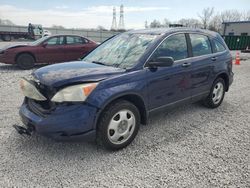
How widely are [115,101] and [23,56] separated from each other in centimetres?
764

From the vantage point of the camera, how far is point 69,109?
296 cm

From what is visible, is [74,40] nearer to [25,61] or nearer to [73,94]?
[25,61]

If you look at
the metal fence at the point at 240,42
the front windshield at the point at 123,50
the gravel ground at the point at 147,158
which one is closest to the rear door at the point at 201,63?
the gravel ground at the point at 147,158

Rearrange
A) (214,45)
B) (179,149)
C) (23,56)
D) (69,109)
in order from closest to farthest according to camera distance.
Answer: (69,109) → (179,149) → (214,45) → (23,56)

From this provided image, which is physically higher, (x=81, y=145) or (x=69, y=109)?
(x=69, y=109)

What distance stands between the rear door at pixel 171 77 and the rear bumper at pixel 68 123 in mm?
1094

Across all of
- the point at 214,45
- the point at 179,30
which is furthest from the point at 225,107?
the point at 179,30

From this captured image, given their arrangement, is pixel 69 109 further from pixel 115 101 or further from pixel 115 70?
pixel 115 70

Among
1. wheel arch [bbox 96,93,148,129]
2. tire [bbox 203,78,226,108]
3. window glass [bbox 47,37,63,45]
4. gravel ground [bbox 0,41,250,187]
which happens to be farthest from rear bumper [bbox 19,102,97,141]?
window glass [bbox 47,37,63,45]

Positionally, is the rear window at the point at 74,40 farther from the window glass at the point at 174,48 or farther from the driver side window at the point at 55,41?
the window glass at the point at 174,48

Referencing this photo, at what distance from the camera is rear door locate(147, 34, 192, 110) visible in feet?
12.2

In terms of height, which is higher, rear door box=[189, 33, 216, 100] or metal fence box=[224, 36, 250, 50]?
metal fence box=[224, 36, 250, 50]

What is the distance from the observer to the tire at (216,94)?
5.11 metres

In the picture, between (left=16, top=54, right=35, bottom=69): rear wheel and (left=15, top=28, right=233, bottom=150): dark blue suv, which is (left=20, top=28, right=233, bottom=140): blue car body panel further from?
(left=16, top=54, right=35, bottom=69): rear wheel
